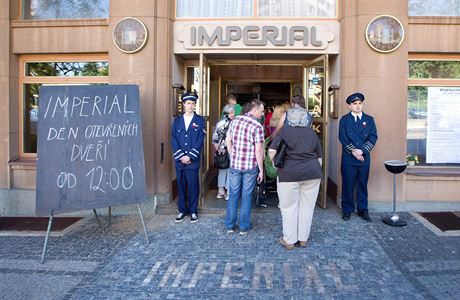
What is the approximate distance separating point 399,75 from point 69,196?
5.04 meters

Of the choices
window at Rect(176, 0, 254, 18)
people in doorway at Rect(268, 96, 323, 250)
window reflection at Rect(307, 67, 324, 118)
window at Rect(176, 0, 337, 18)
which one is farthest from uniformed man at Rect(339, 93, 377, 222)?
window at Rect(176, 0, 254, 18)

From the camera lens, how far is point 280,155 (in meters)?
4.77

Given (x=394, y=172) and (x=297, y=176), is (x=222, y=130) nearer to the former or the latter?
(x=297, y=176)

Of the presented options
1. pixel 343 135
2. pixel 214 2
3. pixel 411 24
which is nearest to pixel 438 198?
pixel 343 135

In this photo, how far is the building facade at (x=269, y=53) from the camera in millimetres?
6309

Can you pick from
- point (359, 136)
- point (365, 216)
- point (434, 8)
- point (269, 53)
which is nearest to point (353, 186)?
point (365, 216)

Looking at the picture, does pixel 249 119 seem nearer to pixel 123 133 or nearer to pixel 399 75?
pixel 123 133

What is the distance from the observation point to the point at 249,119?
523 cm

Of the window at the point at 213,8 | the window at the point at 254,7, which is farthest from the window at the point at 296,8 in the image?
the window at the point at 213,8

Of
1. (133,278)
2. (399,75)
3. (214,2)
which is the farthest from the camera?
(214,2)

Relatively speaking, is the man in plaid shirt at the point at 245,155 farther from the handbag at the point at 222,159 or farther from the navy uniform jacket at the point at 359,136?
the navy uniform jacket at the point at 359,136

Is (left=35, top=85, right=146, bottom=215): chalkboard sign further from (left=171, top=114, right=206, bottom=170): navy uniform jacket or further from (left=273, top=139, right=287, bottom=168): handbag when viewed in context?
(left=273, top=139, right=287, bottom=168): handbag

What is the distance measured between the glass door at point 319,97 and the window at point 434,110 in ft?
4.52

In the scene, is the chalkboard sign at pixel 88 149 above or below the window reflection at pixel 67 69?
below
